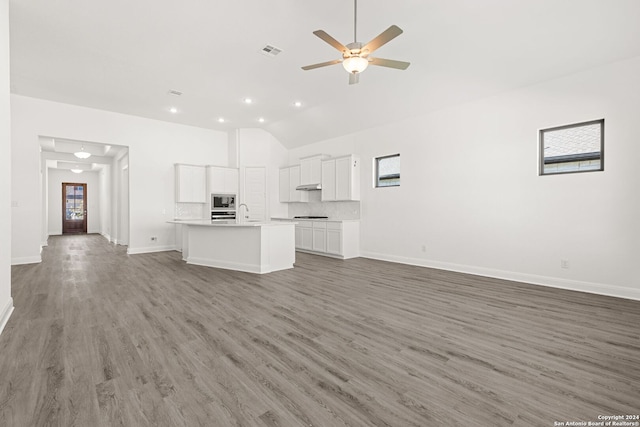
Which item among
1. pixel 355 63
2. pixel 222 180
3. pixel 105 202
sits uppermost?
pixel 355 63

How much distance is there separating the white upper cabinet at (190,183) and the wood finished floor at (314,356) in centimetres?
410

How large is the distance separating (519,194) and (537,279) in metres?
1.33

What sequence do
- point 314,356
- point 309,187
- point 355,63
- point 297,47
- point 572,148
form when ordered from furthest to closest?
point 309,187, point 572,148, point 297,47, point 355,63, point 314,356

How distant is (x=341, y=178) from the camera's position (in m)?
7.35

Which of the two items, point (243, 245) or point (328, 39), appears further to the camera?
point (243, 245)

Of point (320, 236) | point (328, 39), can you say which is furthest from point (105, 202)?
point (328, 39)

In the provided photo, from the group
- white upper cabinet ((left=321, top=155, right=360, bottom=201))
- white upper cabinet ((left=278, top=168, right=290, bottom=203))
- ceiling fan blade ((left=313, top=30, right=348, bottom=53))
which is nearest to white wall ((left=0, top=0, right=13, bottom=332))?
ceiling fan blade ((left=313, top=30, right=348, bottom=53))

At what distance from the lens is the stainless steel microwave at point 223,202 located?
8.49m

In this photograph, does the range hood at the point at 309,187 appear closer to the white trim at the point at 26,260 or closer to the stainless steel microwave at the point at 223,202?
the stainless steel microwave at the point at 223,202

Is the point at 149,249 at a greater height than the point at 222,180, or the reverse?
the point at 222,180

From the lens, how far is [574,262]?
13.9 ft

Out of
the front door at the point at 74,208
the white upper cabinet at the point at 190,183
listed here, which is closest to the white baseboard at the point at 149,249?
the white upper cabinet at the point at 190,183

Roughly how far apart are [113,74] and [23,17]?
1547 millimetres

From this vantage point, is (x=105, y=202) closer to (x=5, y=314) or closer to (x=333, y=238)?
(x=333, y=238)
